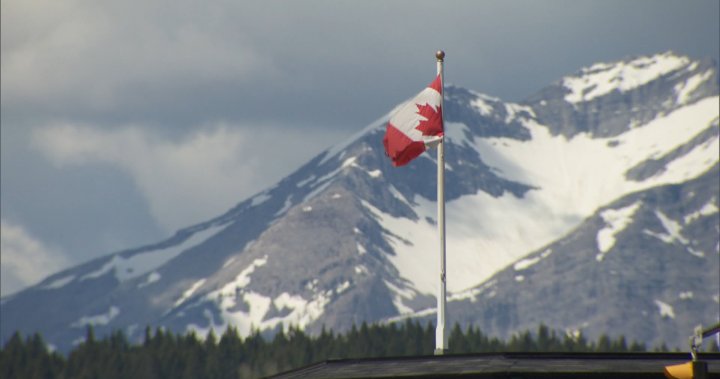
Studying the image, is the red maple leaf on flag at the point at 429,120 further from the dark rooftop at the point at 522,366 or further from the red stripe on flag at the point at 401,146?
the dark rooftop at the point at 522,366

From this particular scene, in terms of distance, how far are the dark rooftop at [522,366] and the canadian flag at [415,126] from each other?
315 inches

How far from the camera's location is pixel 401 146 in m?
64.7

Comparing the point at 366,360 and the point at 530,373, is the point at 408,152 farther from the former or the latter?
the point at 530,373

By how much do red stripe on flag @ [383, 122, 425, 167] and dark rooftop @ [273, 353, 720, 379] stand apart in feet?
25.2

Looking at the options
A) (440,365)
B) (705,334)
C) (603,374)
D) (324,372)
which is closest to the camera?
(705,334)

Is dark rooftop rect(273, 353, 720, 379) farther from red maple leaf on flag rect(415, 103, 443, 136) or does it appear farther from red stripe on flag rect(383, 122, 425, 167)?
red maple leaf on flag rect(415, 103, 443, 136)

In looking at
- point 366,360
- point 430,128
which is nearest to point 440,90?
point 430,128

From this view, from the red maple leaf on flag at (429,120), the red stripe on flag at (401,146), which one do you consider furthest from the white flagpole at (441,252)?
the red stripe on flag at (401,146)

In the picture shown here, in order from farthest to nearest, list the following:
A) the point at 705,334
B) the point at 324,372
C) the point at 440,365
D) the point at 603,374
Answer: the point at 324,372 → the point at 440,365 → the point at 603,374 → the point at 705,334

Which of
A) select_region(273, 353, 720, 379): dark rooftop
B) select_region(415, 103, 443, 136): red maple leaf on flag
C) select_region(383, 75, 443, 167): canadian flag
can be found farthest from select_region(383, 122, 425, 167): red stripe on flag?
select_region(273, 353, 720, 379): dark rooftop

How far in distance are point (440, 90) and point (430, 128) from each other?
1.48 metres

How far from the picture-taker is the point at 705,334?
41594mm

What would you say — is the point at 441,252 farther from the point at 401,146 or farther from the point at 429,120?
the point at 429,120

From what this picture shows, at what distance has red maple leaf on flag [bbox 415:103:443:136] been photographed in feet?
212
